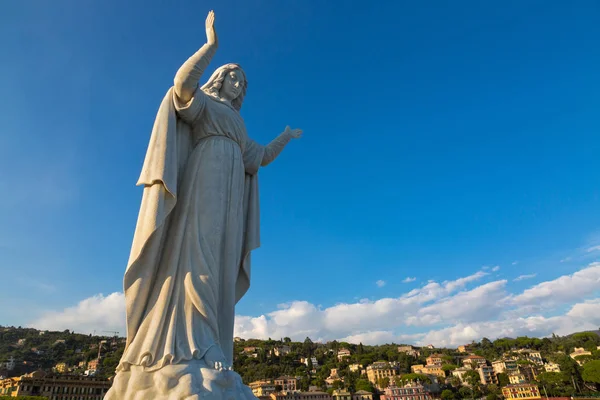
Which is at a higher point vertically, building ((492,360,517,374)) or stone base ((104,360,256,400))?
stone base ((104,360,256,400))

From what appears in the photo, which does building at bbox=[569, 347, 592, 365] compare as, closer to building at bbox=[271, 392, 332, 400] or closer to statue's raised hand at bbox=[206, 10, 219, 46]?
building at bbox=[271, 392, 332, 400]

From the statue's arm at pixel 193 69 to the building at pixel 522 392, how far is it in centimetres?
10898

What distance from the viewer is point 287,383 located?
338 ft

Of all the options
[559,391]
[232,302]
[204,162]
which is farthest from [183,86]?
[559,391]

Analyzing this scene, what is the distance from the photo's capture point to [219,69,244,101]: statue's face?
6.84 metres

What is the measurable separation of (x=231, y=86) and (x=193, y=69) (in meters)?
1.23

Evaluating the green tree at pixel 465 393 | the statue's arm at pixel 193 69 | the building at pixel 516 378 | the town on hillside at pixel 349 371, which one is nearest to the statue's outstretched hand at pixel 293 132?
the statue's arm at pixel 193 69

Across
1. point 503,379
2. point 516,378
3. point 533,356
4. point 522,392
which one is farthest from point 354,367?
point 533,356

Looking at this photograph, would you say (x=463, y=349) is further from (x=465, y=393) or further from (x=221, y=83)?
(x=221, y=83)

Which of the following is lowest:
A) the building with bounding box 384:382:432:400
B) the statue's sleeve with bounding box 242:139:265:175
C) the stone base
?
the building with bounding box 384:382:432:400

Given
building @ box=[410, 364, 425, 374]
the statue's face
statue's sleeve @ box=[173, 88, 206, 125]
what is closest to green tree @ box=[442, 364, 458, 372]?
building @ box=[410, 364, 425, 374]

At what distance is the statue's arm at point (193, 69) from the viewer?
570 cm

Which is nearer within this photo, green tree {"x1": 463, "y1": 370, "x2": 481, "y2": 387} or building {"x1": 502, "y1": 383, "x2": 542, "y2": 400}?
building {"x1": 502, "y1": 383, "x2": 542, "y2": 400}

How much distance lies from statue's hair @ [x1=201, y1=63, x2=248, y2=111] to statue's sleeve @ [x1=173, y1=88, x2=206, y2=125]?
645mm
